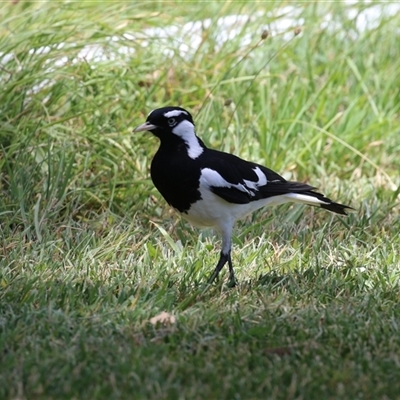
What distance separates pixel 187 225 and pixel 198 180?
1112 mm

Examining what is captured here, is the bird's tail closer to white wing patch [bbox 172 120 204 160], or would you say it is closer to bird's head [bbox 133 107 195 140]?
white wing patch [bbox 172 120 204 160]

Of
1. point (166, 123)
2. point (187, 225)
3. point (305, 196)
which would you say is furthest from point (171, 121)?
point (187, 225)

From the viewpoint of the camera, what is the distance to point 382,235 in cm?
549

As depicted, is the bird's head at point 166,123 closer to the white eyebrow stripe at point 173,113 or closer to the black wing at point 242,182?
the white eyebrow stripe at point 173,113

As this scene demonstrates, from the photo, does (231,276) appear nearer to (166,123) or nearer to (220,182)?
(220,182)

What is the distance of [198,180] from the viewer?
4.52 meters

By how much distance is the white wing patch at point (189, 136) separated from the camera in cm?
465

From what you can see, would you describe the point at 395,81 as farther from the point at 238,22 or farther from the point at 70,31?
the point at 70,31

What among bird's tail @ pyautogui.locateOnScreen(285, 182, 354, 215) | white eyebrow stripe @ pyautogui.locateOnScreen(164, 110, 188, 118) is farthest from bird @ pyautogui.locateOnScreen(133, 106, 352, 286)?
bird's tail @ pyautogui.locateOnScreen(285, 182, 354, 215)

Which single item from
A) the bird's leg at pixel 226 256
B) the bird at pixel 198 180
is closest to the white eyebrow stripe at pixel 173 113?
the bird at pixel 198 180

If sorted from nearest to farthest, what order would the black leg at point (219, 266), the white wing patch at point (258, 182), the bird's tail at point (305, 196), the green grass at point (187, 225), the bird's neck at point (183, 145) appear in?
the green grass at point (187, 225) < the black leg at point (219, 266) < the bird's neck at point (183, 145) < the white wing patch at point (258, 182) < the bird's tail at point (305, 196)

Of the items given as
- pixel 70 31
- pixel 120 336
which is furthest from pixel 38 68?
pixel 120 336

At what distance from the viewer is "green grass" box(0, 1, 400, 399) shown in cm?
340

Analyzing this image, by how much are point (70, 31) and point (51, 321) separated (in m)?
2.94
